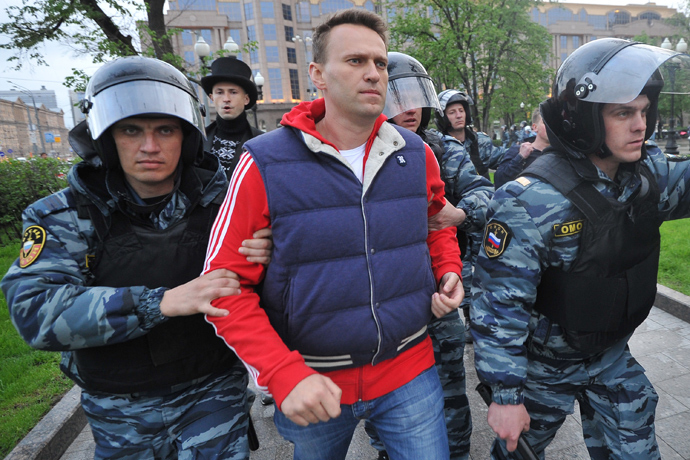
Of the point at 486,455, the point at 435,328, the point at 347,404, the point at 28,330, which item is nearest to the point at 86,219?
the point at 28,330

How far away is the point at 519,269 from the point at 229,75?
3166mm

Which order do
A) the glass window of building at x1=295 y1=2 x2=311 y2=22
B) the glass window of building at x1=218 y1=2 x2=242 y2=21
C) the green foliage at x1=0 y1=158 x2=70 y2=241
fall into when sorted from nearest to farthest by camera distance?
the green foliage at x1=0 y1=158 x2=70 y2=241
the glass window of building at x1=218 y1=2 x2=242 y2=21
the glass window of building at x1=295 y1=2 x2=311 y2=22

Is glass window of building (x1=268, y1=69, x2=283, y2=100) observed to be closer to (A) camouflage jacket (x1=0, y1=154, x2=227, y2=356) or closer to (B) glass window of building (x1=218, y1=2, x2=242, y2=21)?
(B) glass window of building (x1=218, y1=2, x2=242, y2=21)

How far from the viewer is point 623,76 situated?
5.33 feet

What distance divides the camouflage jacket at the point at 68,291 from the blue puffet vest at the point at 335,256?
18.4 inches

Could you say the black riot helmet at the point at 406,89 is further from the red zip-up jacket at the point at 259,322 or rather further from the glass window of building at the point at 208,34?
the glass window of building at the point at 208,34

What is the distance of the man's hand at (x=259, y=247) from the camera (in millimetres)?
1434

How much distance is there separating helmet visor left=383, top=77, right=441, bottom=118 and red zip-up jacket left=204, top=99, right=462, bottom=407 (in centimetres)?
94

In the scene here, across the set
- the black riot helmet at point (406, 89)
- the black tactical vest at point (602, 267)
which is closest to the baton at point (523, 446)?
the black tactical vest at point (602, 267)

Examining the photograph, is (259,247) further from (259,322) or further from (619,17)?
(619,17)

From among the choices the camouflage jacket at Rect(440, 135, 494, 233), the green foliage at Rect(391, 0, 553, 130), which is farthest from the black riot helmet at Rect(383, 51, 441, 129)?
the green foliage at Rect(391, 0, 553, 130)

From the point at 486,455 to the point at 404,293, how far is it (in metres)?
1.66

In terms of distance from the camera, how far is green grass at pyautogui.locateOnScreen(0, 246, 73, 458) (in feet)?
9.82

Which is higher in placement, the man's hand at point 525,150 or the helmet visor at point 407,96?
the helmet visor at point 407,96
